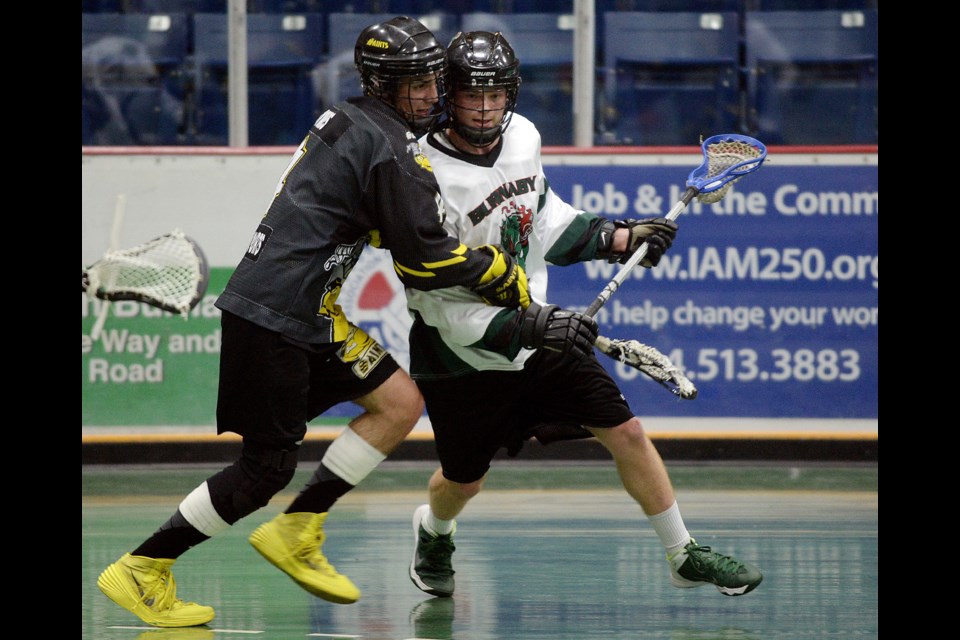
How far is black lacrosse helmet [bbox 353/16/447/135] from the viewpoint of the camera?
3820 mm

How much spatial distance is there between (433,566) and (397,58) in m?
1.53

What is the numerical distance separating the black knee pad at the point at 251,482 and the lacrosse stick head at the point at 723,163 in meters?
1.53

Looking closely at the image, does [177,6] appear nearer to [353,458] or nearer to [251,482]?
[353,458]

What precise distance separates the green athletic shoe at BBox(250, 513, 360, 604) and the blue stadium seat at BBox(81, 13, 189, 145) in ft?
12.7

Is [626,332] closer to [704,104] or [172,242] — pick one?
[704,104]

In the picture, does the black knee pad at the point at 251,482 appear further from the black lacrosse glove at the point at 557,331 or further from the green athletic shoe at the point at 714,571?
the green athletic shoe at the point at 714,571

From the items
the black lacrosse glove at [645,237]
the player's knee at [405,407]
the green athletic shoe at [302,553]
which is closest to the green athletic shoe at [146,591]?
the green athletic shoe at [302,553]

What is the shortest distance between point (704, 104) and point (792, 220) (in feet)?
2.73

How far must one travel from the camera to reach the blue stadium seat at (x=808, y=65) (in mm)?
7477

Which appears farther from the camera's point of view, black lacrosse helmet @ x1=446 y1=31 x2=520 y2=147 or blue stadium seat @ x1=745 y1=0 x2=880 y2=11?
blue stadium seat @ x1=745 y1=0 x2=880 y2=11

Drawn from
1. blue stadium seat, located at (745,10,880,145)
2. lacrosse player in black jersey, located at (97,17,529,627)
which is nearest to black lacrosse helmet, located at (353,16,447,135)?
lacrosse player in black jersey, located at (97,17,529,627)

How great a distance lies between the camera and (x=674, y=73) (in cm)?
754

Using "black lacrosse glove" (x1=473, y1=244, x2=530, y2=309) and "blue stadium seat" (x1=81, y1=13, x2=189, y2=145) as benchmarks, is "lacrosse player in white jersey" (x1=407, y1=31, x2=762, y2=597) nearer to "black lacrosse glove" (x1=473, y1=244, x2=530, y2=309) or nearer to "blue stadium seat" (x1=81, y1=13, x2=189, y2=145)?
"black lacrosse glove" (x1=473, y1=244, x2=530, y2=309)
